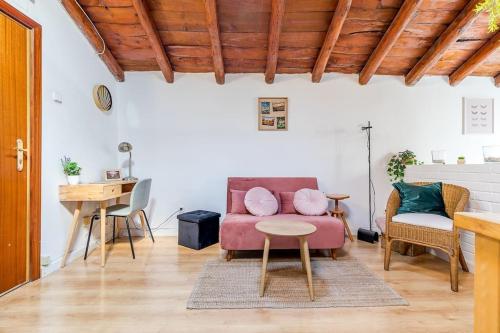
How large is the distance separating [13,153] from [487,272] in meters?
2.83

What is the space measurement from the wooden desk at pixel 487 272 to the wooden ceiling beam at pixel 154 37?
9.50 feet

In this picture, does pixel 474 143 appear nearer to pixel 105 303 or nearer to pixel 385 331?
pixel 385 331

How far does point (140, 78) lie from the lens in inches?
141

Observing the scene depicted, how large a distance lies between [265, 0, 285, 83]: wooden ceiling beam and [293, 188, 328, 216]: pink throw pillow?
62.3 inches

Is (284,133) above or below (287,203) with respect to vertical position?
above

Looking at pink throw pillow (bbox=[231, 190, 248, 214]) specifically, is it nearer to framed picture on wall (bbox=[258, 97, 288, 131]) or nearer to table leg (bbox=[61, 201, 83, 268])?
framed picture on wall (bbox=[258, 97, 288, 131])

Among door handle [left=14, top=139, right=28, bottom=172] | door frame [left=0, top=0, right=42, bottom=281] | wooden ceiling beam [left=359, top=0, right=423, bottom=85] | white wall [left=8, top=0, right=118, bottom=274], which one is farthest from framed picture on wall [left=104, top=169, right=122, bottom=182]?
wooden ceiling beam [left=359, top=0, right=423, bottom=85]

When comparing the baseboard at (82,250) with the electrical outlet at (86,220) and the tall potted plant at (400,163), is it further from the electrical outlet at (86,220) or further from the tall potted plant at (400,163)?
the tall potted plant at (400,163)

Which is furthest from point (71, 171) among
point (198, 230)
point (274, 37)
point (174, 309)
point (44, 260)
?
point (274, 37)

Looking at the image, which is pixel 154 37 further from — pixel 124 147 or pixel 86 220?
pixel 86 220

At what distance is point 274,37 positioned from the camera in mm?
2783

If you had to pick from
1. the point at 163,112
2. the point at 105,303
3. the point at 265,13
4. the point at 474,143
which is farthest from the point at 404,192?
the point at 163,112

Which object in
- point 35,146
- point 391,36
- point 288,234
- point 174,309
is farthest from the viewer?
point 391,36

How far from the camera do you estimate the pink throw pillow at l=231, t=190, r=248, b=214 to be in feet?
9.82
